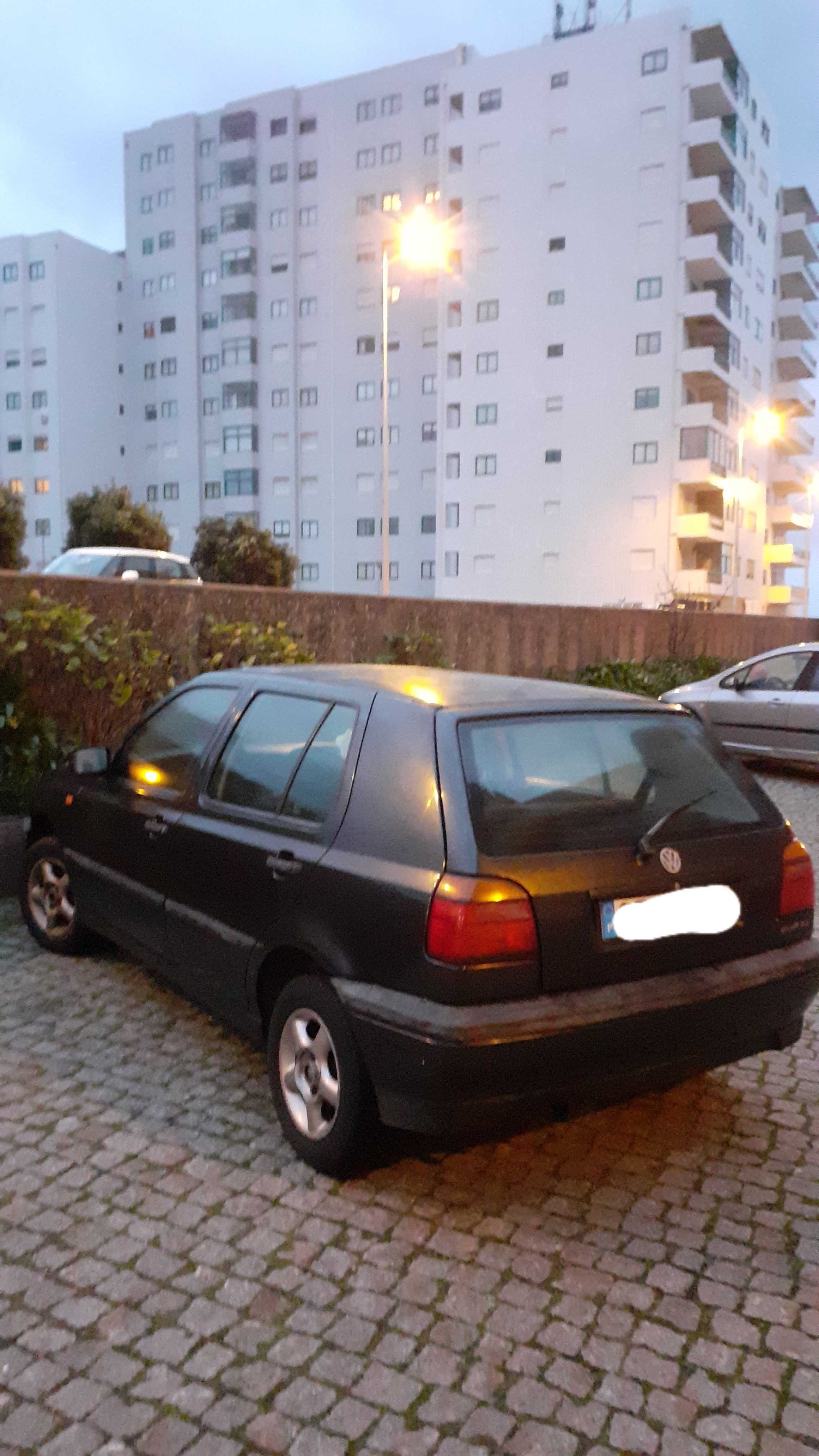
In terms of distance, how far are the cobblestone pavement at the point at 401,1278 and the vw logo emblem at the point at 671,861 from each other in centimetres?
97

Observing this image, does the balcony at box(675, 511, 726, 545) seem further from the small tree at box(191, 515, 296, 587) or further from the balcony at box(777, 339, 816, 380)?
the balcony at box(777, 339, 816, 380)

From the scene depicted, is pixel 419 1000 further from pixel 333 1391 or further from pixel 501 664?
pixel 501 664

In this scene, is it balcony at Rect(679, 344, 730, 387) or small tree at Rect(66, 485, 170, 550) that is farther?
balcony at Rect(679, 344, 730, 387)

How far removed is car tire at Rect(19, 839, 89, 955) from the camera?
5441 mm

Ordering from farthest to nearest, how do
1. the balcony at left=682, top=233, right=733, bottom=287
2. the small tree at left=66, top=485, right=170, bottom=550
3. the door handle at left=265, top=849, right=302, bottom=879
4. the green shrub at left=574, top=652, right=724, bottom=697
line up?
the balcony at left=682, top=233, right=733, bottom=287 → the small tree at left=66, top=485, right=170, bottom=550 → the green shrub at left=574, top=652, right=724, bottom=697 → the door handle at left=265, top=849, right=302, bottom=879

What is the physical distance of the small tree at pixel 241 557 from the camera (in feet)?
146

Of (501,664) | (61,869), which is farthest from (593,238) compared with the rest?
(61,869)

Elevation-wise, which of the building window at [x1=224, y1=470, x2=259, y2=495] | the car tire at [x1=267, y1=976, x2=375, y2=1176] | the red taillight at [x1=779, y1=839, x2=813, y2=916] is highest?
the building window at [x1=224, y1=470, x2=259, y2=495]

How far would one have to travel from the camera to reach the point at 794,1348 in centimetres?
273

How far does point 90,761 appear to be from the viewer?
16.8ft

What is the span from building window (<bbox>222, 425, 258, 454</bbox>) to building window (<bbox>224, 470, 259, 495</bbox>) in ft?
3.78

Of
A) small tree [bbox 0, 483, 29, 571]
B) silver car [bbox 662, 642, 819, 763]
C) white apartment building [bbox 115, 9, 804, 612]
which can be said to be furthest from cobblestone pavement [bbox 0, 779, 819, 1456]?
white apartment building [bbox 115, 9, 804, 612]

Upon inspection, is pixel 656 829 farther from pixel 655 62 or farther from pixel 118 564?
pixel 655 62

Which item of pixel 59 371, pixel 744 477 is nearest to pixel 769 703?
pixel 744 477
